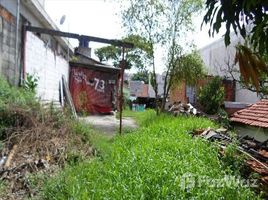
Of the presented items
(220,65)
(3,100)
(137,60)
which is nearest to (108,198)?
(3,100)

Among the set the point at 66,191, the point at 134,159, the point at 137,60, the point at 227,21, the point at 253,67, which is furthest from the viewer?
the point at 137,60

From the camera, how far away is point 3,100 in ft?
22.4

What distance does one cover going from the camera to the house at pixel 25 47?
25.9 ft

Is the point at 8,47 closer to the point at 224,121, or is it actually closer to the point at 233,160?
the point at 233,160

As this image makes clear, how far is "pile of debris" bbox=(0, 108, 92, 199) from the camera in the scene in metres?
5.14

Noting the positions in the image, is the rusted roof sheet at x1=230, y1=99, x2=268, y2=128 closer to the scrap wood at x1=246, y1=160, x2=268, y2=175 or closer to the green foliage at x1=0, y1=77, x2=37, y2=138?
the scrap wood at x1=246, y1=160, x2=268, y2=175

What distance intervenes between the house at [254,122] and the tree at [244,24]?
4909mm

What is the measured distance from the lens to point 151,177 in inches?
162

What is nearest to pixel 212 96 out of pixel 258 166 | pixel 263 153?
pixel 263 153

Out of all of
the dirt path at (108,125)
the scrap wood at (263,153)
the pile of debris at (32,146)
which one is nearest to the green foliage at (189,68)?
the dirt path at (108,125)

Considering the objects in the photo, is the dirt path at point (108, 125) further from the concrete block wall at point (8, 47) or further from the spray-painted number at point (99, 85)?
the spray-painted number at point (99, 85)

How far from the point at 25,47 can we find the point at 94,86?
10675 millimetres

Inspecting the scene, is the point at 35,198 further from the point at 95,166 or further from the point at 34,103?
the point at 34,103

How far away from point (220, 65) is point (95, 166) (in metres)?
17.2
